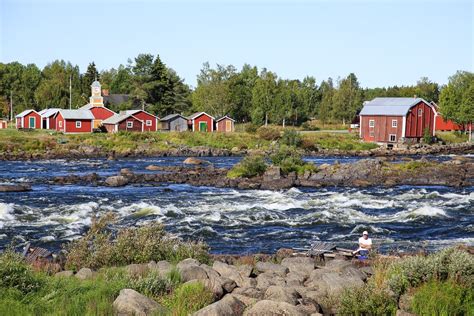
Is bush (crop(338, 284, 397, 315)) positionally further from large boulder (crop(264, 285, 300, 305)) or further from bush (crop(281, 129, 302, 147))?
bush (crop(281, 129, 302, 147))

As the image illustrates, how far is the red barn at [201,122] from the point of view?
7700cm

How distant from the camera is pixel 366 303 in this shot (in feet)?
31.1

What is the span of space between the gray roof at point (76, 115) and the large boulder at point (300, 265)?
199 feet

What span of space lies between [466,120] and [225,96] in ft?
118

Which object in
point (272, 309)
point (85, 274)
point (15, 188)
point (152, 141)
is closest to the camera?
point (272, 309)

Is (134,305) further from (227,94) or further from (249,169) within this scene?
(227,94)

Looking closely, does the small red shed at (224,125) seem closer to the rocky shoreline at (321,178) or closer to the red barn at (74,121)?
the red barn at (74,121)

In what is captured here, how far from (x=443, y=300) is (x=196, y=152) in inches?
1982

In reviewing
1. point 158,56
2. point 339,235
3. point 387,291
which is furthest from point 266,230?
point 158,56

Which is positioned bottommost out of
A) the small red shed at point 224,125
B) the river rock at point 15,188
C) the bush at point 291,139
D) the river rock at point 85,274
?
the river rock at point 15,188

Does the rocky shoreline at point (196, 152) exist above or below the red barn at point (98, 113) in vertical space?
below

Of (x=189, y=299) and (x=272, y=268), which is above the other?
(x=189, y=299)

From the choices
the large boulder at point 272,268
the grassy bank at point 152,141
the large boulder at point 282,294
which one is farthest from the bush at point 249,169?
the large boulder at point 282,294

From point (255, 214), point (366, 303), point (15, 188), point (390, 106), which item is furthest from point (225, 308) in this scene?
point (390, 106)
